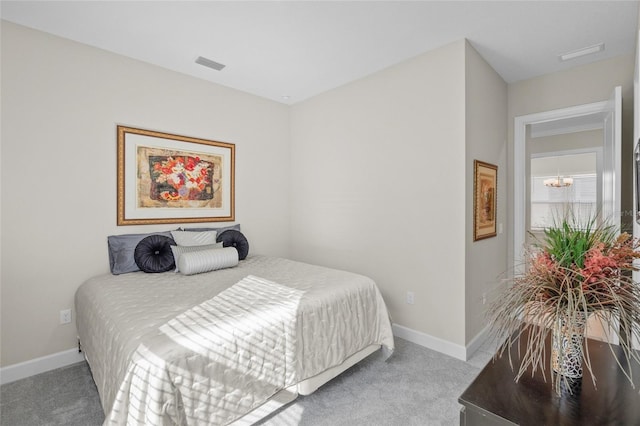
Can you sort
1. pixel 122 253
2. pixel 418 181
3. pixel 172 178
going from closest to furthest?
1. pixel 122 253
2. pixel 418 181
3. pixel 172 178

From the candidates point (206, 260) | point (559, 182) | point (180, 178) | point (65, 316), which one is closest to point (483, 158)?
point (206, 260)

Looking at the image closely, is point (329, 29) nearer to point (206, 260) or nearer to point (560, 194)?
point (206, 260)

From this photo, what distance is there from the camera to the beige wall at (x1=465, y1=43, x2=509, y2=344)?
2.71m

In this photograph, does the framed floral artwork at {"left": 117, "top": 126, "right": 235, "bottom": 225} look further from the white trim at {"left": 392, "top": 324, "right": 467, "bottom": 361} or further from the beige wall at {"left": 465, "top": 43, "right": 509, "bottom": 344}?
the beige wall at {"left": 465, "top": 43, "right": 509, "bottom": 344}

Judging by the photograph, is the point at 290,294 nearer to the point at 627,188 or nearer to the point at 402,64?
the point at 402,64

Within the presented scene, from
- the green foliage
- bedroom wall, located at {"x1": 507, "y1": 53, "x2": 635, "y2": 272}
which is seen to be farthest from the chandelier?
the green foliage

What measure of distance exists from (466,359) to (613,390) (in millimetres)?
1753

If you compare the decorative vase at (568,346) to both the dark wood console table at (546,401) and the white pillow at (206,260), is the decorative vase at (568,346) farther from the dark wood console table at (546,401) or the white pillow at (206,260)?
the white pillow at (206,260)

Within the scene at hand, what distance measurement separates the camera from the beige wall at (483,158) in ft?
8.89

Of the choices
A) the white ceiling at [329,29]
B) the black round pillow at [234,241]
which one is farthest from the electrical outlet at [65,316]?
the white ceiling at [329,29]

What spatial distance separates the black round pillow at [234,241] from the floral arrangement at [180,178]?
53 cm

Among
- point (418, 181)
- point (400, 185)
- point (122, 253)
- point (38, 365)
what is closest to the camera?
point (38, 365)

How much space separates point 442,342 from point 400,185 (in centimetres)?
152

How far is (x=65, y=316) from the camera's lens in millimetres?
2570
